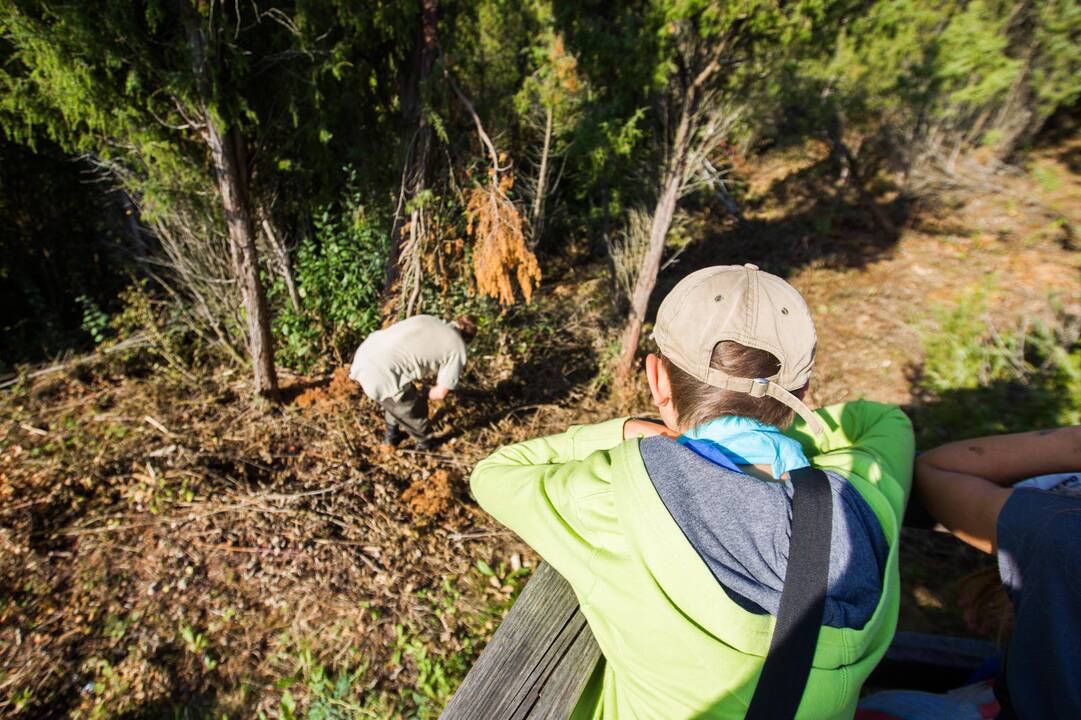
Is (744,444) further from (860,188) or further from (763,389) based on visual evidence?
(860,188)

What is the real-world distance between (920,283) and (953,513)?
24.8ft

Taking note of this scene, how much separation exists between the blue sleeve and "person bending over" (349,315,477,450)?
361cm

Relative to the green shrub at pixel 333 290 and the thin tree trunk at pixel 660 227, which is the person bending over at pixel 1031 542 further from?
the green shrub at pixel 333 290

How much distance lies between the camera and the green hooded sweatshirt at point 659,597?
34.9 inches

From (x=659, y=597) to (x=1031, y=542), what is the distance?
0.79m

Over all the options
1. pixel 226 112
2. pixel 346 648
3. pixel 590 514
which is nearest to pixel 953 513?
A: pixel 590 514

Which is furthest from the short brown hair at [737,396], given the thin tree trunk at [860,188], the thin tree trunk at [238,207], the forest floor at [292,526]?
the thin tree trunk at [860,188]

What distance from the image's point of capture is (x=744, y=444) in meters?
1.12

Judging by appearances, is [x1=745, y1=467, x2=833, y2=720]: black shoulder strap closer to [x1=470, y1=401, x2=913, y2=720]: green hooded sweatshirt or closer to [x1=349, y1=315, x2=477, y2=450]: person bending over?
[x1=470, y1=401, x2=913, y2=720]: green hooded sweatshirt

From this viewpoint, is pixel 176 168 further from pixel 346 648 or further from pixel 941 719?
pixel 941 719

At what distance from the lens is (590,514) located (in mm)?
1040

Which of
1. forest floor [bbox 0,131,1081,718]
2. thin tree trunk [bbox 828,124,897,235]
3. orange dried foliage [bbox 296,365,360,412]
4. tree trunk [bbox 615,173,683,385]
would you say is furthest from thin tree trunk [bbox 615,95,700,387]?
thin tree trunk [bbox 828,124,897,235]

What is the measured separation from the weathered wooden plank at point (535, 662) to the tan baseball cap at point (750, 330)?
0.63 m

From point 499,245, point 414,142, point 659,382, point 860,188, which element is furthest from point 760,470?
point 860,188
